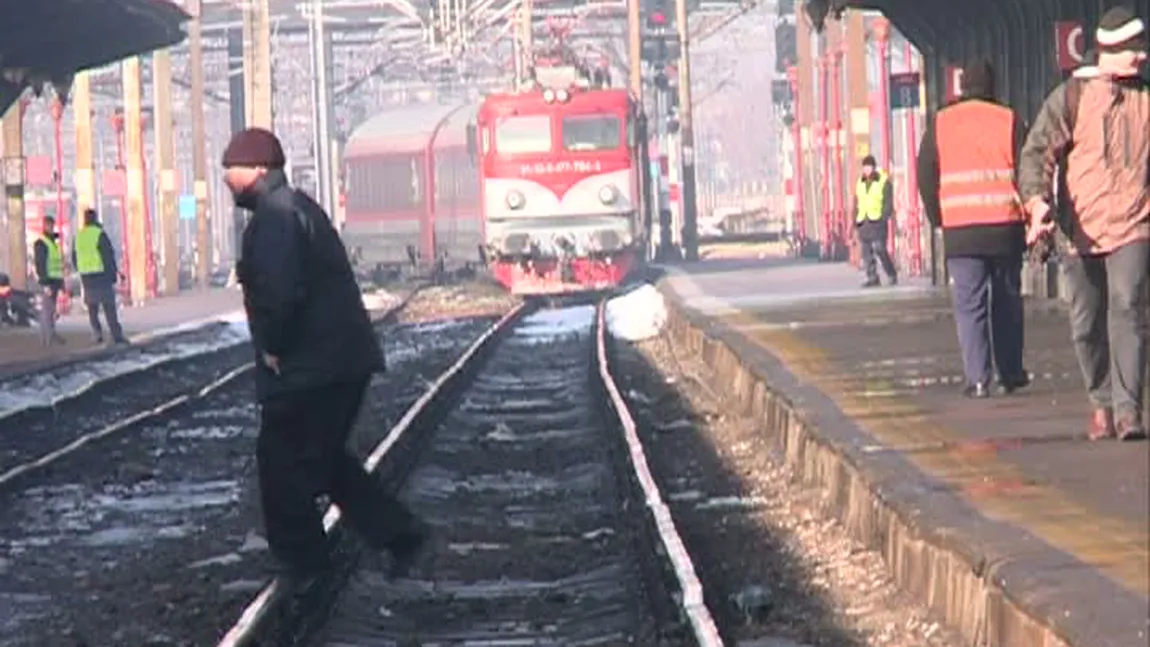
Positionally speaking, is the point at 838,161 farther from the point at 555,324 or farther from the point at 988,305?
the point at 988,305

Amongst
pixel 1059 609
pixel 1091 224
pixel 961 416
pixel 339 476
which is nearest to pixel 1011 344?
pixel 961 416

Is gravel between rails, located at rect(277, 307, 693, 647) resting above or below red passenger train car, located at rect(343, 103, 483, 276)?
below

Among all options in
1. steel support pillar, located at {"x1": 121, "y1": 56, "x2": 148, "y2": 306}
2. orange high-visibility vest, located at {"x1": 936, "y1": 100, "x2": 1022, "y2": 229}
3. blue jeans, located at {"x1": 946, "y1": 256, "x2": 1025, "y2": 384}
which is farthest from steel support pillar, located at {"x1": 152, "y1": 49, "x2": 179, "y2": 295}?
orange high-visibility vest, located at {"x1": 936, "y1": 100, "x2": 1022, "y2": 229}

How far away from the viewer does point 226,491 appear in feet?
53.8

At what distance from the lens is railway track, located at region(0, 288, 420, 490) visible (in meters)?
19.8

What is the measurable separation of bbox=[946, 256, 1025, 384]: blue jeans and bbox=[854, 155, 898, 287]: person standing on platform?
19983 millimetres

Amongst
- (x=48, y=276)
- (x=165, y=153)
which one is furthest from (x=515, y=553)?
(x=165, y=153)

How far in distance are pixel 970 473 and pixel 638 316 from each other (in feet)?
77.0

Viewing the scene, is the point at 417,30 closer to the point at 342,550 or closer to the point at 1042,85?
the point at 1042,85

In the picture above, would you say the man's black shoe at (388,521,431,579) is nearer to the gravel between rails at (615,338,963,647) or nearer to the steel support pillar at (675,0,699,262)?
the gravel between rails at (615,338,963,647)

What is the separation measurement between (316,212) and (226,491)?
6.24m

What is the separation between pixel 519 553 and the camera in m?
12.9

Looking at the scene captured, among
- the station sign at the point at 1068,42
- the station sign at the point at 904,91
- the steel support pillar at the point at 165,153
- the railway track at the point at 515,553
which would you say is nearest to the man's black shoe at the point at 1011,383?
the railway track at the point at 515,553

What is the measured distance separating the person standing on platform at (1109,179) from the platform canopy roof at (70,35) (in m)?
18.5
